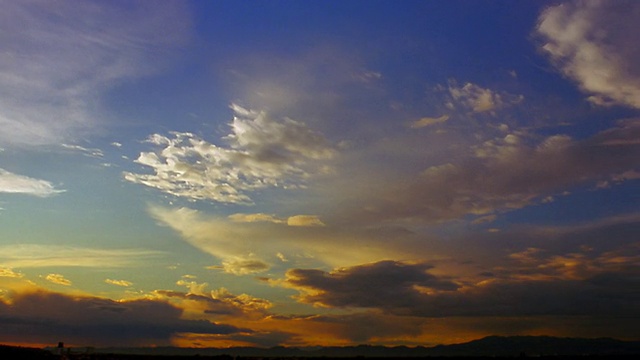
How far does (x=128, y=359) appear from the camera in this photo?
11662 cm

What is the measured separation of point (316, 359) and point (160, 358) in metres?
36.9

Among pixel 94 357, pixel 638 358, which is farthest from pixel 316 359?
pixel 638 358

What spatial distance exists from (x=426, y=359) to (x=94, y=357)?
7335cm

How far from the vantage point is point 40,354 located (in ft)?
386

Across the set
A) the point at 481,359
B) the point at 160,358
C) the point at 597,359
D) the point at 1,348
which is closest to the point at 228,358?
the point at 160,358

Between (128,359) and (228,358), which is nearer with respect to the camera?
(128,359)

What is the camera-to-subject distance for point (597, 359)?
131 m

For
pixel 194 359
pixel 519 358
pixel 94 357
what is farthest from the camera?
pixel 519 358

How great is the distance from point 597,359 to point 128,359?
107288 millimetres

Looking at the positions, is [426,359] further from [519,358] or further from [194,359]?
[194,359]

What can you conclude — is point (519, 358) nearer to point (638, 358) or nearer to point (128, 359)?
point (638, 358)

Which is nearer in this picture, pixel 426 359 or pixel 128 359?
pixel 128 359

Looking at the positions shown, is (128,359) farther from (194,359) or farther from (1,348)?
(1,348)

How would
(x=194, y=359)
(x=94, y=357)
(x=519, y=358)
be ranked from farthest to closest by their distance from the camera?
(x=519, y=358)
(x=194, y=359)
(x=94, y=357)
